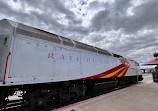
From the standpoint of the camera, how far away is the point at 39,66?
4039 mm

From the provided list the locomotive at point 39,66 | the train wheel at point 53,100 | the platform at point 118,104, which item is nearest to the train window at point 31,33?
the locomotive at point 39,66

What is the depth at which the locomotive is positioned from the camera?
3.43m

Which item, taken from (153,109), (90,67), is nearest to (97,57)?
(90,67)

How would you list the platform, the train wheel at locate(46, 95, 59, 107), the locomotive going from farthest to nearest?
the train wheel at locate(46, 95, 59, 107) < the platform < the locomotive

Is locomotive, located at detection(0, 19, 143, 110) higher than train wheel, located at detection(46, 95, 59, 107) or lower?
higher

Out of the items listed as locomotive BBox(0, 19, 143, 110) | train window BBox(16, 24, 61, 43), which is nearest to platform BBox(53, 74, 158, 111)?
locomotive BBox(0, 19, 143, 110)

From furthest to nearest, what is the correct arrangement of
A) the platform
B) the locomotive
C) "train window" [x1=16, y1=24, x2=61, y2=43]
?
the platform → "train window" [x1=16, y1=24, x2=61, y2=43] → the locomotive

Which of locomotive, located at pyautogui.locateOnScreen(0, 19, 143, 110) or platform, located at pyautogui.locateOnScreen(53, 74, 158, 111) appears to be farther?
platform, located at pyautogui.locateOnScreen(53, 74, 158, 111)

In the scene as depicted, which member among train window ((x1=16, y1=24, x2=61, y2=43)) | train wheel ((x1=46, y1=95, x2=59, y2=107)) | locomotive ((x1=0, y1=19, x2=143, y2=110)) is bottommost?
train wheel ((x1=46, y1=95, x2=59, y2=107))

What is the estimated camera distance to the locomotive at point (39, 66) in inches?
135

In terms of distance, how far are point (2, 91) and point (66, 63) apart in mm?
2841

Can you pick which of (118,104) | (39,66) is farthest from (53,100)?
(118,104)

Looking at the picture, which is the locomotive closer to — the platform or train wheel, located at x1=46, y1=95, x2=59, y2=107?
train wheel, located at x1=46, y1=95, x2=59, y2=107

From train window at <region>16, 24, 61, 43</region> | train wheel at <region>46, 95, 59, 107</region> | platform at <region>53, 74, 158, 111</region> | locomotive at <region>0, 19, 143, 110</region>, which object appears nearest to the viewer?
locomotive at <region>0, 19, 143, 110</region>
